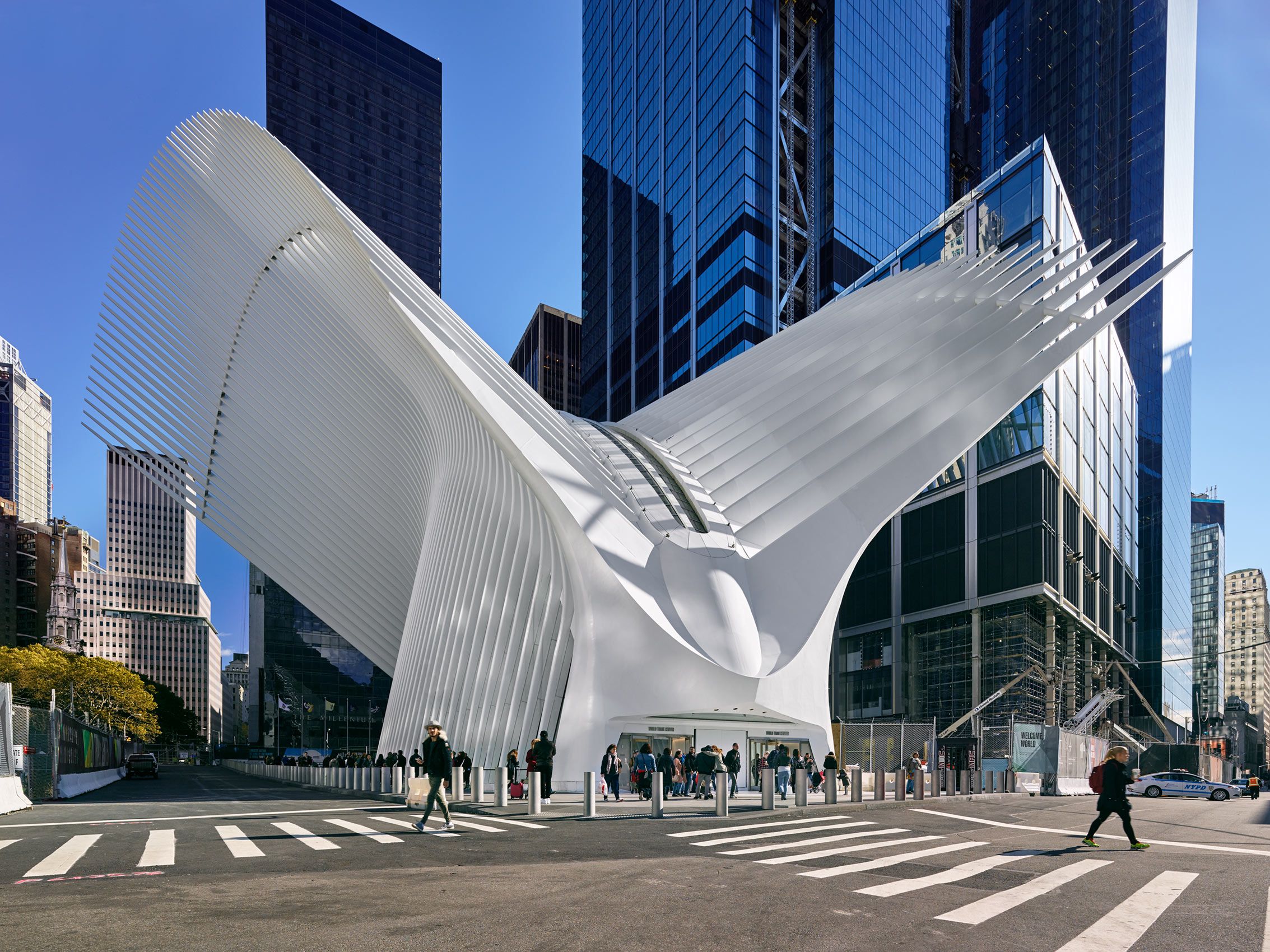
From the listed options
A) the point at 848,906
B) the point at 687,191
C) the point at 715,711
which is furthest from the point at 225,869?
the point at 687,191

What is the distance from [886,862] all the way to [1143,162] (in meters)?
102

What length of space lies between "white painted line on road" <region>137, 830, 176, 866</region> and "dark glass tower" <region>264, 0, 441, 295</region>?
16284cm

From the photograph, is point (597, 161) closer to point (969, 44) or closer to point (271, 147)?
point (969, 44)

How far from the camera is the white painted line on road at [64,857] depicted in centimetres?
995

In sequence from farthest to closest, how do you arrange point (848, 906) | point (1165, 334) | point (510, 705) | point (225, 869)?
point (1165, 334), point (510, 705), point (225, 869), point (848, 906)

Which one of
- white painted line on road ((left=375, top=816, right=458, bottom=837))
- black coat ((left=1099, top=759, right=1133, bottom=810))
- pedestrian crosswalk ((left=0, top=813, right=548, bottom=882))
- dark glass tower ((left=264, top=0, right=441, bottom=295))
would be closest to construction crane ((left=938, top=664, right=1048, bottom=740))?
black coat ((left=1099, top=759, right=1133, bottom=810))

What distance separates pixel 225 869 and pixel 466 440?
70.6ft

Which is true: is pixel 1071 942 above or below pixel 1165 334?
below

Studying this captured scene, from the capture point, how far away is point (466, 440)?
102 ft

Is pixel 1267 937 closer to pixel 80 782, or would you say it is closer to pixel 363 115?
pixel 80 782

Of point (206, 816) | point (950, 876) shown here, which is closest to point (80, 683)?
point (206, 816)

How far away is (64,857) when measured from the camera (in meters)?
11.2

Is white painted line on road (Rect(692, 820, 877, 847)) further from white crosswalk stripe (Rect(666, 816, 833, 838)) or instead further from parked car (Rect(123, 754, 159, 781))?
parked car (Rect(123, 754, 159, 781))

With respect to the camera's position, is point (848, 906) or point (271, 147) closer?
point (848, 906)
